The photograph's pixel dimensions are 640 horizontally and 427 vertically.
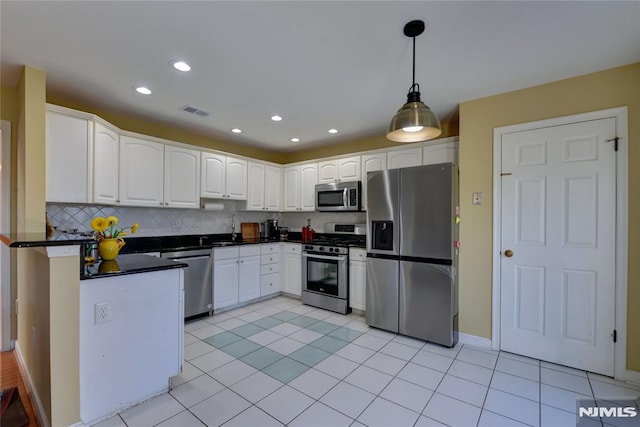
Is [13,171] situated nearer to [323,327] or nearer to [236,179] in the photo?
[236,179]

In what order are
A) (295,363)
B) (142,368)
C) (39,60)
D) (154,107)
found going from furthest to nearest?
(154,107) < (295,363) < (39,60) < (142,368)

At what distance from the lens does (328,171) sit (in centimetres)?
452

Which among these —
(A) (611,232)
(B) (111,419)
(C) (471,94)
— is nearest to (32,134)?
(B) (111,419)

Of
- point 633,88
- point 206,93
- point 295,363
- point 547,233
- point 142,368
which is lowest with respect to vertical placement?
point 295,363

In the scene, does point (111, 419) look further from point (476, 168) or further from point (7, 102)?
point (476, 168)

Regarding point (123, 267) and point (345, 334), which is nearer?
point (123, 267)

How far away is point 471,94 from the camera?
283 cm

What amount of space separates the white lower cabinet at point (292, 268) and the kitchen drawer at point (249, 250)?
53 cm

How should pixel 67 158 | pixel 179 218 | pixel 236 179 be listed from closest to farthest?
pixel 67 158 → pixel 179 218 → pixel 236 179

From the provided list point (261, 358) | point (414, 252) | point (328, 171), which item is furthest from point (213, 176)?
point (414, 252)

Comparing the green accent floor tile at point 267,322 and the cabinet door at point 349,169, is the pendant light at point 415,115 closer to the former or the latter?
the cabinet door at point 349,169

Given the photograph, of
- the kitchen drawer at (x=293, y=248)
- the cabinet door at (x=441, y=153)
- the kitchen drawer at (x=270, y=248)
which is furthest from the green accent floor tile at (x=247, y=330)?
the cabinet door at (x=441, y=153)

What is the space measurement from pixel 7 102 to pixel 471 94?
14.9ft

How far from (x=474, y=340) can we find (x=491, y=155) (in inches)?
76.2
